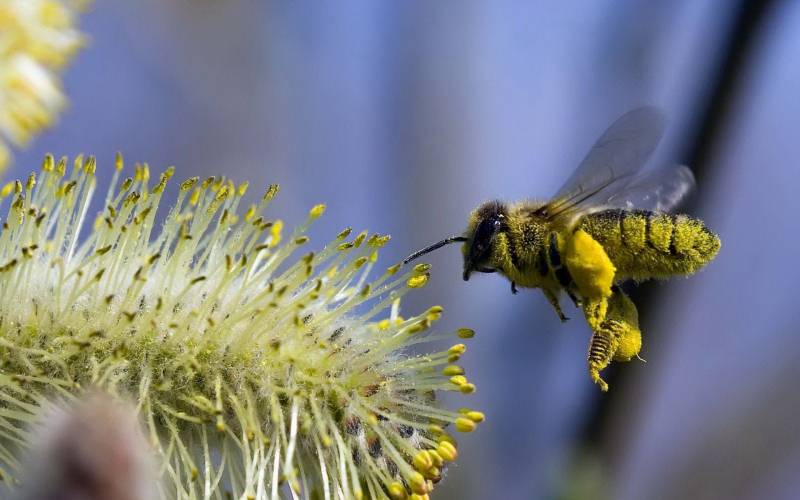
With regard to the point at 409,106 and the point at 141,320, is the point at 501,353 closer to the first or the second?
the point at 409,106

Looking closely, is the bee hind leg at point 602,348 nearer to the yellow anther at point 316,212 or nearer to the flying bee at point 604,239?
the flying bee at point 604,239

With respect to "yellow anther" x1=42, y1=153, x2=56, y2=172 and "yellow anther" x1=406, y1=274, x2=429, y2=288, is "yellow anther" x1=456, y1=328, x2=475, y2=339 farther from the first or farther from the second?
"yellow anther" x1=42, y1=153, x2=56, y2=172

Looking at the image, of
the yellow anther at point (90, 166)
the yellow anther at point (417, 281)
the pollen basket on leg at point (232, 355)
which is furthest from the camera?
the yellow anther at point (90, 166)

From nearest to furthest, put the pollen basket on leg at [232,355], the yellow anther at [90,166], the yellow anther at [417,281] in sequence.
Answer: the pollen basket on leg at [232,355] < the yellow anther at [417,281] < the yellow anther at [90,166]

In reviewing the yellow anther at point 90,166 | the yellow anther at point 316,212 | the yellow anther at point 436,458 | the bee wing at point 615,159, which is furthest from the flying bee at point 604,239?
the yellow anther at point 90,166

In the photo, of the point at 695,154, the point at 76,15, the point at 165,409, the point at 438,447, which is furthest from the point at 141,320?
the point at 695,154

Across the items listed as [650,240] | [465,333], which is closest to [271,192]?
[465,333]

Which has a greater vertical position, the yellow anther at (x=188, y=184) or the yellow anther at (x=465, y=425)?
the yellow anther at (x=188, y=184)
